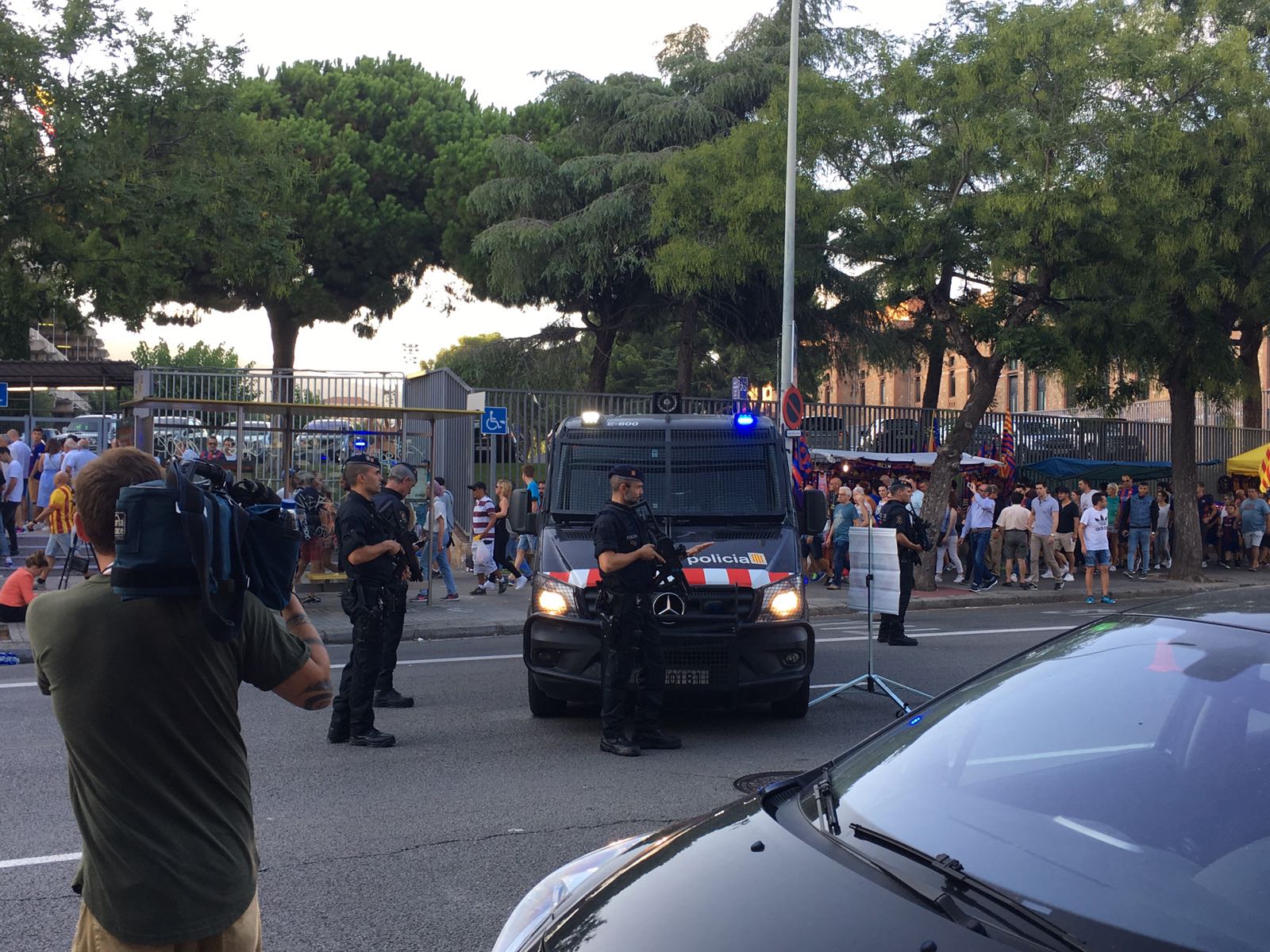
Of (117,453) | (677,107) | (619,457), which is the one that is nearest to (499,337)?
(677,107)

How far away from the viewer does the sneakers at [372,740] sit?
25.0 ft

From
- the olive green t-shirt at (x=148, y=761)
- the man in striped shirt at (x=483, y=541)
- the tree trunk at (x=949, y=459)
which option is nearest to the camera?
the olive green t-shirt at (x=148, y=761)

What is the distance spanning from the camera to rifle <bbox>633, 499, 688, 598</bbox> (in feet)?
24.6

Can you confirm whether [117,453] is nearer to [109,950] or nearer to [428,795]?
[109,950]

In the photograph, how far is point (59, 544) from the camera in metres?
16.6

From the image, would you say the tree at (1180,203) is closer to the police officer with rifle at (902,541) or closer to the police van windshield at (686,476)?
the police officer with rifle at (902,541)

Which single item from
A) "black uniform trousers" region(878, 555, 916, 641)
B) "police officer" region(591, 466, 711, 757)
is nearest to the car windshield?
"police officer" region(591, 466, 711, 757)

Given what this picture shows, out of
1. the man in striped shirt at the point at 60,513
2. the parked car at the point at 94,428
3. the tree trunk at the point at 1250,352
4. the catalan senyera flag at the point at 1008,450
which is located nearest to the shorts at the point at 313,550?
the man in striped shirt at the point at 60,513

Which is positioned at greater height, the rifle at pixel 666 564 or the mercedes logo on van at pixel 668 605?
the rifle at pixel 666 564

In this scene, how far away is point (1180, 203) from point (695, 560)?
14.3 meters

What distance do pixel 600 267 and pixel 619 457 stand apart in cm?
1831

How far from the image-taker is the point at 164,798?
2.62 m

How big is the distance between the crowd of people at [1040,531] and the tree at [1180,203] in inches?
106

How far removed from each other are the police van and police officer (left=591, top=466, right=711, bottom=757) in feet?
0.83
